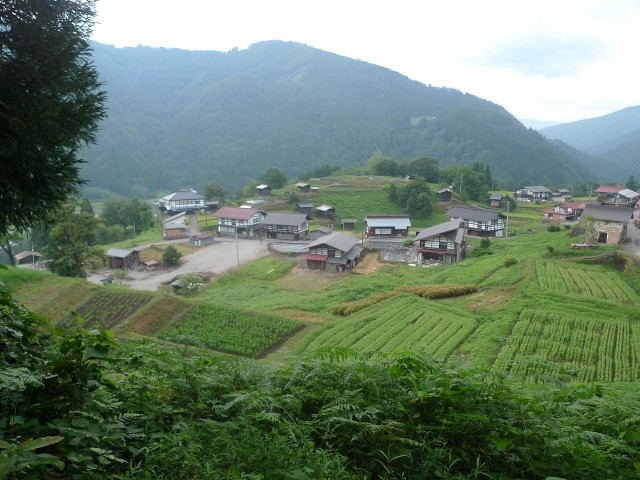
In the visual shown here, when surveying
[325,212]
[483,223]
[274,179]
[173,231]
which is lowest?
[173,231]

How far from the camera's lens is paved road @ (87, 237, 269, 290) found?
1644 inches

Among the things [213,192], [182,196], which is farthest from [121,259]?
[213,192]

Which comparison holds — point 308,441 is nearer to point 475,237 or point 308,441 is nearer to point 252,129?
point 475,237

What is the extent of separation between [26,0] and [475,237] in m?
56.1

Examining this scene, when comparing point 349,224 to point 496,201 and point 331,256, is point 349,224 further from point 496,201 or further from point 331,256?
point 496,201

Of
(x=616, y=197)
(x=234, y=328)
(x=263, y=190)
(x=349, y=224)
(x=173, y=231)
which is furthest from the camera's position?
(x=263, y=190)

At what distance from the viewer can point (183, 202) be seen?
3063 inches

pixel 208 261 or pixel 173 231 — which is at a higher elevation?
pixel 173 231

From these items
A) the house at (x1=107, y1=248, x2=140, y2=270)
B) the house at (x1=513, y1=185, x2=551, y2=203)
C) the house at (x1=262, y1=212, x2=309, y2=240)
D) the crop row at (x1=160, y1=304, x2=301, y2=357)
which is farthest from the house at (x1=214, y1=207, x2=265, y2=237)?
the house at (x1=513, y1=185, x2=551, y2=203)

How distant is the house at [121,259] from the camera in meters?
45.7

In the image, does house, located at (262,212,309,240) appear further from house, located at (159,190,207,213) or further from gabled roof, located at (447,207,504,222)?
house, located at (159,190,207,213)

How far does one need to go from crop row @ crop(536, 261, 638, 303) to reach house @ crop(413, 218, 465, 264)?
46.2 ft

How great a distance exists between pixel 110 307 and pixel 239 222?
35.8 m

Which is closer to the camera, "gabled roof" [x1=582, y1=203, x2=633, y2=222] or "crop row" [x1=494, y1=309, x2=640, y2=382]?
"crop row" [x1=494, y1=309, x2=640, y2=382]
